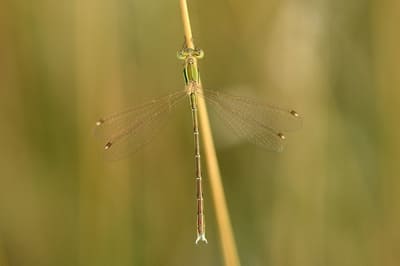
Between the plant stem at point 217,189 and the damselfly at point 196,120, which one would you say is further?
the damselfly at point 196,120

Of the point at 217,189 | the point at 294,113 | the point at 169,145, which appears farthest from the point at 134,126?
the point at 294,113

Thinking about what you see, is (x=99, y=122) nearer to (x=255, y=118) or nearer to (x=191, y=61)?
(x=191, y=61)

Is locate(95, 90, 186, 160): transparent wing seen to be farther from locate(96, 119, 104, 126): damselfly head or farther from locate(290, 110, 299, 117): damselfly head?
locate(290, 110, 299, 117): damselfly head

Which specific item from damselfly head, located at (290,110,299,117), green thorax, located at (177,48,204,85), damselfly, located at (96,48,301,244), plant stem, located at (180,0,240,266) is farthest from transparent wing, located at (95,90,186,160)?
damselfly head, located at (290,110,299,117)

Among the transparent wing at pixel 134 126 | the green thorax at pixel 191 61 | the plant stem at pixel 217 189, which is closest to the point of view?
the plant stem at pixel 217 189

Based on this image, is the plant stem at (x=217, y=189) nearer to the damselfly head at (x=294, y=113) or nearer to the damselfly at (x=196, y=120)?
the damselfly at (x=196, y=120)

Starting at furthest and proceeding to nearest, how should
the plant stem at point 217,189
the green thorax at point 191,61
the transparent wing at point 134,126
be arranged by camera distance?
the transparent wing at point 134,126 < the green thorax at point 191,61 < the plant stem at point 217,189

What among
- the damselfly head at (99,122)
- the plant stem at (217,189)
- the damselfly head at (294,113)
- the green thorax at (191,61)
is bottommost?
the plant stem at (217,189)

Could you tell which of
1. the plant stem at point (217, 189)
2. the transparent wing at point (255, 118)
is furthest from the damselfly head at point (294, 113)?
the plant stem at point (217, 189)
